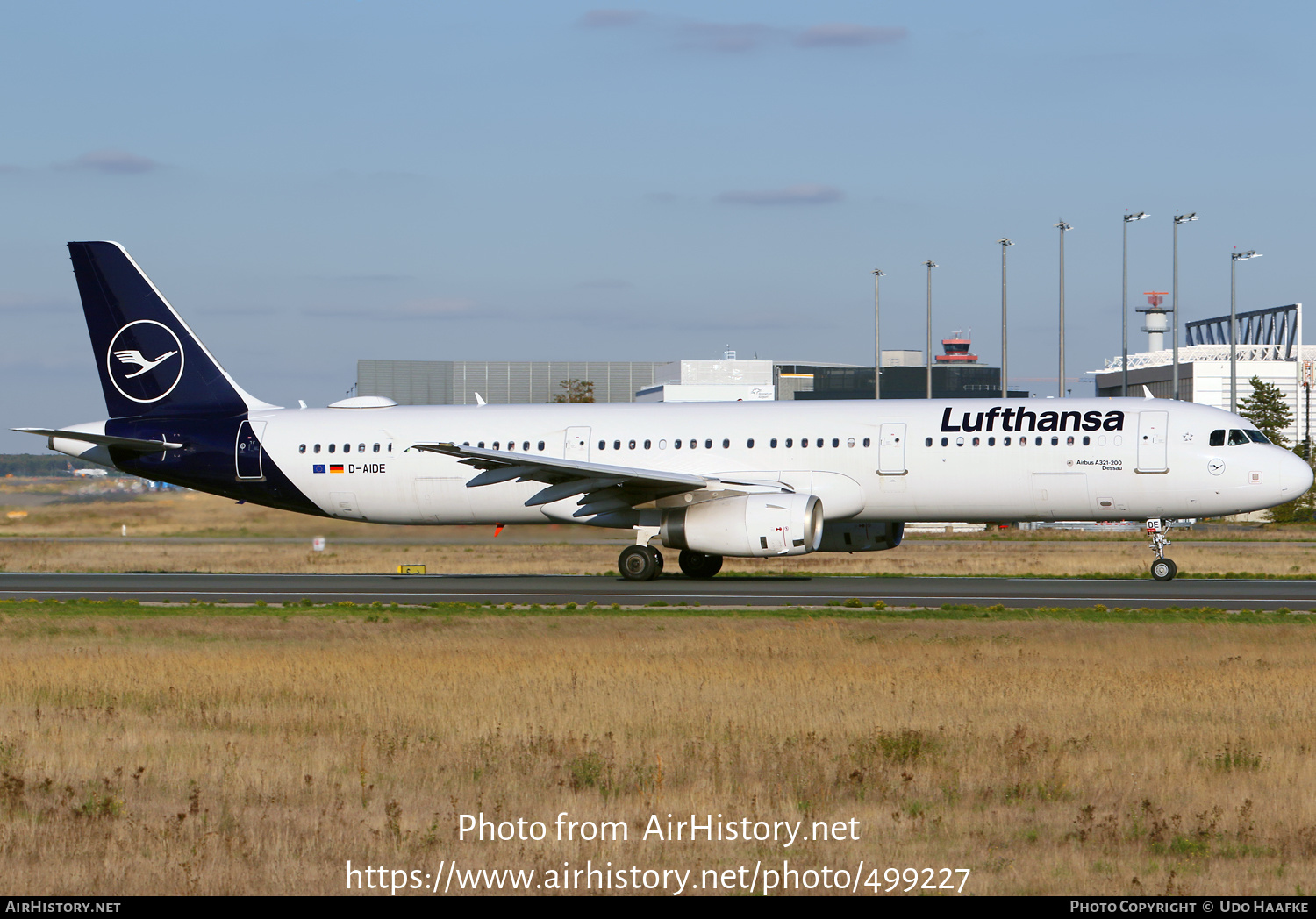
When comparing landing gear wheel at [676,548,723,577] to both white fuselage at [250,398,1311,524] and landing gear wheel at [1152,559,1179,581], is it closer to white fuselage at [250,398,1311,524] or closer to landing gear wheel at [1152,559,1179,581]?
white fuselage at [250,398,1311,524]

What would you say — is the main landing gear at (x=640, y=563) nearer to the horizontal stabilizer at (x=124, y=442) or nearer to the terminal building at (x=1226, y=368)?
the horizontal stabilizer at (x=124, y=442)

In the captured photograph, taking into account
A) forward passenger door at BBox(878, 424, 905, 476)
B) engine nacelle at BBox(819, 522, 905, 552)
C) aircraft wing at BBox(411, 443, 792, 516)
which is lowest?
engine nacelle at BBox(819, 522, 905, 552)

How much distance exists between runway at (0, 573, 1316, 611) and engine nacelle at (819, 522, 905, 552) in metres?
0.79

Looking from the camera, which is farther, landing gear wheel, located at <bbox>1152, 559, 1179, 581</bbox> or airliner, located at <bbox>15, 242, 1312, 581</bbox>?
landing gear wheel, located at <bbox>1152, 559, 1179, 581</bbox>

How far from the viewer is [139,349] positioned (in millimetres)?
37062

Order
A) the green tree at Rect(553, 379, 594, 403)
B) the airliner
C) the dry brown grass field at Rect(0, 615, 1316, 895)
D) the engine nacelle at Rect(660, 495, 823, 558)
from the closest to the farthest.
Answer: the dry brown grass field at Rect(0, 615, 1316, 895), the engine nacelle at Rect(660, 495, 823, 558), the airliner, the green tree at Rect(553, 379, 594, 403)

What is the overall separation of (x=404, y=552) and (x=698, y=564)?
1715 cm

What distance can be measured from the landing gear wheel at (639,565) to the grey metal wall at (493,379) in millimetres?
65541

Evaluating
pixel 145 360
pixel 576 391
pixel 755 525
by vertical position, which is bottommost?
pixel 755 525

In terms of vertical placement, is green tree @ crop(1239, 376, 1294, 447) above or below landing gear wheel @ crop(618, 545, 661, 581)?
above

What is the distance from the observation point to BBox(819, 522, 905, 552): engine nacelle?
1296 inches

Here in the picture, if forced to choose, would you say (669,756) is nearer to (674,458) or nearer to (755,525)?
(755,525)

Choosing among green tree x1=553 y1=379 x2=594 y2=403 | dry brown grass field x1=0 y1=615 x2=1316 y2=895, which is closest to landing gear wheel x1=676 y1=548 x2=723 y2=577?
dry brown grass field x1=0 y1=615 x2=1316 y2=895

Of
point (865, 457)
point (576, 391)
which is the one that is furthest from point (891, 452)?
point (576, 391)
